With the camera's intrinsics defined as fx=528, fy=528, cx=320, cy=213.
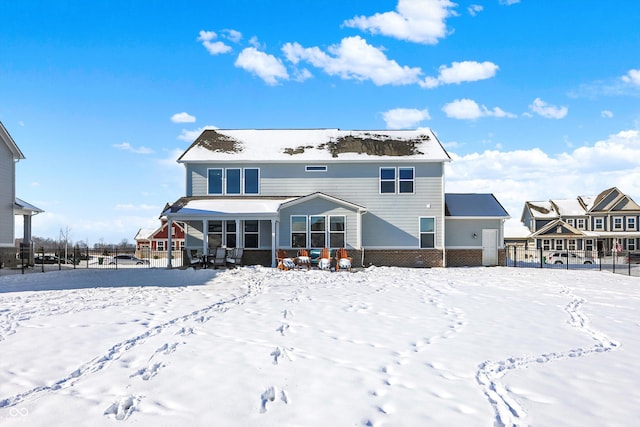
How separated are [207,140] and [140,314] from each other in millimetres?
18180

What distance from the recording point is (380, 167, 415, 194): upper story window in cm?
2500

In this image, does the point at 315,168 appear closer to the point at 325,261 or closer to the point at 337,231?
the point at 337,231

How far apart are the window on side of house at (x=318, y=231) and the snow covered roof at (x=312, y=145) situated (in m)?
3.11

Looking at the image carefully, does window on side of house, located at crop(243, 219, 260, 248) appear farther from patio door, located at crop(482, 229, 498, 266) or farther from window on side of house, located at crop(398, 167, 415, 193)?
patio door, located at crop(482, 229, 498, 266)

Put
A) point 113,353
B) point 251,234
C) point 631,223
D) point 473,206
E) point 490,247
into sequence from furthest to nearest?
point 631,223 → point 473,206 → point 490,247 → point 251,234 → point 113,353

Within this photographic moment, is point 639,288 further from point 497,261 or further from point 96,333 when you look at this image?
point 96,333

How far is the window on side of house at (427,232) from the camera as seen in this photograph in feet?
81.6

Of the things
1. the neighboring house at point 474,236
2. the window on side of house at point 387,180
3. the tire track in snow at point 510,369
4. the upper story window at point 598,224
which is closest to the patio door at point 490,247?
the neighboring house at point 474,236

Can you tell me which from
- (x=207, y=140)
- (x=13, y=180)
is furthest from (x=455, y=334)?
(x=13, y=180)

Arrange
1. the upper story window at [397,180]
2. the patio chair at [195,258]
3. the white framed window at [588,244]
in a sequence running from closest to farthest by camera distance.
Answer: the patio chair at [195,258] < the upper story window at [397,180] < the white framed window at [588,244]

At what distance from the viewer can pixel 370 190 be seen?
2500 cm

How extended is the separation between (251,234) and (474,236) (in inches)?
423

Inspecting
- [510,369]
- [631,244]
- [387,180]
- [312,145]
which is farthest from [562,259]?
[510,369]

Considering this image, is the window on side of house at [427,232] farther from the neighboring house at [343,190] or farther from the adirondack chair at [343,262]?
the adirondack chair at [343,262]
